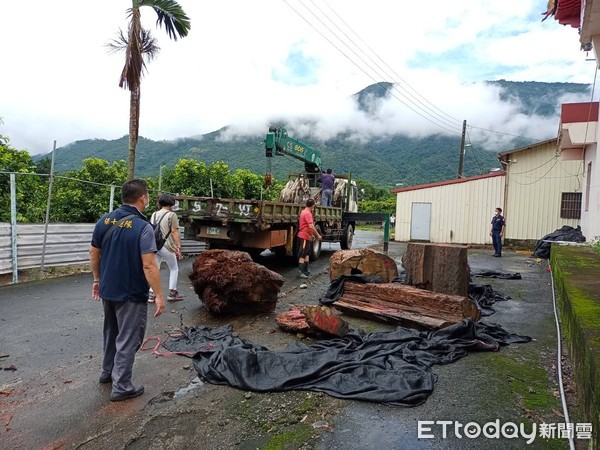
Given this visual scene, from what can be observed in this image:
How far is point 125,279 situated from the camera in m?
3.36

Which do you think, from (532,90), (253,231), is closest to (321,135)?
(532,90)

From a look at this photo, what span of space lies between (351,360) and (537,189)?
54.5 feet

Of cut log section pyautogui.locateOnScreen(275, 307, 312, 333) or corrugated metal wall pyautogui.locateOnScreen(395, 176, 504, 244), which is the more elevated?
corrugated metal wall pyautogui.locateOnScreen(395, 176, 504, 244)

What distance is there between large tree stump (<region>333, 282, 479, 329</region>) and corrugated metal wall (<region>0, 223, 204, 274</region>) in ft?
20.0

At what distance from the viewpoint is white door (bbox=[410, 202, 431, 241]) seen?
64.7ft

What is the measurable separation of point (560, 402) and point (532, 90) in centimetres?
21319

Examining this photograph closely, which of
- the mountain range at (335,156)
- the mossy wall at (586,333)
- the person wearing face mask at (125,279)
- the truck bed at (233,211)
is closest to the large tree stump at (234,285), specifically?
the person wearing face mask at (125,279)

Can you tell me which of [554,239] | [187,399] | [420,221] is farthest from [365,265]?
[420,221]

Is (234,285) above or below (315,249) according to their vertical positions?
below

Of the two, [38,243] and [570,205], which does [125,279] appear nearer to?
[38,243]

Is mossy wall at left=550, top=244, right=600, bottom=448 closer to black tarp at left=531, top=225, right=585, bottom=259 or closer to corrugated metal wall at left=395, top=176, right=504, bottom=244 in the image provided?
black tarp at left=531, top=225, right=585, bottom=259

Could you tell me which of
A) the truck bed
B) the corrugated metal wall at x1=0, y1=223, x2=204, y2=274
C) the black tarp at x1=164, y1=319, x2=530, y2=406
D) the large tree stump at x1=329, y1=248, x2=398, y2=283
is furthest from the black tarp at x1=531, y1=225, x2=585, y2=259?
the corrugated metal wall at x1=0, y1=223, x2=204, y2=274

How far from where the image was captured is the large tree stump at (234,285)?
5746mm

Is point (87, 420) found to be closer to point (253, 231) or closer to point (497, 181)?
point (253, 231)
